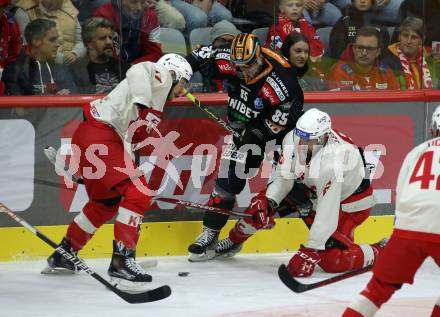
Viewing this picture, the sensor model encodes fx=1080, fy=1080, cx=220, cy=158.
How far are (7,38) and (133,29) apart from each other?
2.30 feet

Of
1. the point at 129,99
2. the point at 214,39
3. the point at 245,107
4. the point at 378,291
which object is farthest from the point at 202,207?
the point at 378,291

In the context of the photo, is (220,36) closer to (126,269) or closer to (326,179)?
(326,179)

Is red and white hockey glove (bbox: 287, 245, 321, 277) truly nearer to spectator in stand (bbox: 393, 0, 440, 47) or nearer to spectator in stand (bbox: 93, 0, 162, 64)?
spectator in stand (bbox: 93, 0, 162, 64)

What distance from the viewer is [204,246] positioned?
240 inches

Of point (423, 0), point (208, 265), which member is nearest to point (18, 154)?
point (208, 265)

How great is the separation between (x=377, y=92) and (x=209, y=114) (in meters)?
1.09

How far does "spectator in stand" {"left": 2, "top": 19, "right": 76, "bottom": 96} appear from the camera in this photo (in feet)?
19.3

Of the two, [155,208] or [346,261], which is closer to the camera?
[346,261]

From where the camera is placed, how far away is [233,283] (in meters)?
5.62

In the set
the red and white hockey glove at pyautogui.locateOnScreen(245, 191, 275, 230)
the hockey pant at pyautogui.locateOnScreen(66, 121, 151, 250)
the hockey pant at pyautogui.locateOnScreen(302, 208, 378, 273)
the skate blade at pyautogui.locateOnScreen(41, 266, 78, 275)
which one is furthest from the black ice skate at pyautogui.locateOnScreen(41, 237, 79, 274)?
the hockey pant at pyautogui.locateOnScreen(302, 208, 378, 273)

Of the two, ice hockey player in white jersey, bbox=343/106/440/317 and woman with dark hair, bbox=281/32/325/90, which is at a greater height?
woman with dark hair, bbox=281/32/325/90

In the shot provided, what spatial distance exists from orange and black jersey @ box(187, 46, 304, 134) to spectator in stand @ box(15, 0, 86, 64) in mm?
638

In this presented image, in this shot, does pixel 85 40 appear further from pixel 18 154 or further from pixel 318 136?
pixel 318 136

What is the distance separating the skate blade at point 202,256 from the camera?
6.10m
